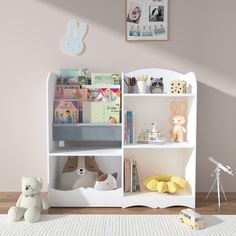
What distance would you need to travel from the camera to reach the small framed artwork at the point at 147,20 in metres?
2.61

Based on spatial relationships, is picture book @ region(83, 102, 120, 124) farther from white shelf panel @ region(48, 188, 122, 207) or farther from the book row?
white shelf panel @ region(48, 188, 122, 207)

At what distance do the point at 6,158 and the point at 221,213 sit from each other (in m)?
1.50

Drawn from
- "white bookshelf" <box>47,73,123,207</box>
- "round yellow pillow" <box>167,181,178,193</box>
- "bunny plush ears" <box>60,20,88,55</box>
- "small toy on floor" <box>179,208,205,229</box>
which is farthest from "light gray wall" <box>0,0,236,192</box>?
"small toy on floor" <box>179,208,205,229</box>

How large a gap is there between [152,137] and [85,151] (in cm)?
44

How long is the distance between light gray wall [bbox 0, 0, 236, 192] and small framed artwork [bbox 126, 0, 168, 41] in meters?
0.04

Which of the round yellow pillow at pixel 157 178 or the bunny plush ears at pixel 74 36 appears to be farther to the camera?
the bunny plush ears at pixel 74 36

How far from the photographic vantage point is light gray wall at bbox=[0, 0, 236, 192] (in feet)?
8.61

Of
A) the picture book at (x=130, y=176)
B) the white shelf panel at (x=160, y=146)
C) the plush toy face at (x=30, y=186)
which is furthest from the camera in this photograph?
the picture book at (x=130, y=176)

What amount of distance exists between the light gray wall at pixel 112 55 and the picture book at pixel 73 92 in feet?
0.68

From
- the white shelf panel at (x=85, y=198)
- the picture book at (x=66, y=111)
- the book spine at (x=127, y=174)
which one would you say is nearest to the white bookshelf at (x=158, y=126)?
the book spine at (x=127, y=174)

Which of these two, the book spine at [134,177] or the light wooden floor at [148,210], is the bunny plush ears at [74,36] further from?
the light wooden floor at [148,210]

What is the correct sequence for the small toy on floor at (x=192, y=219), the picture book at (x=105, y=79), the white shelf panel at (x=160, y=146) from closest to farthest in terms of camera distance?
the small toy on floor at (x=192, y=219) → the white shelf panel at (x=160, y=146) → the picture book at (x=105, y=79)

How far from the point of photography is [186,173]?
8.52ft

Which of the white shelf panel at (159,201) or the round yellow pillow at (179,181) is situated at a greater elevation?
the round yellow pillow at (179,181)
